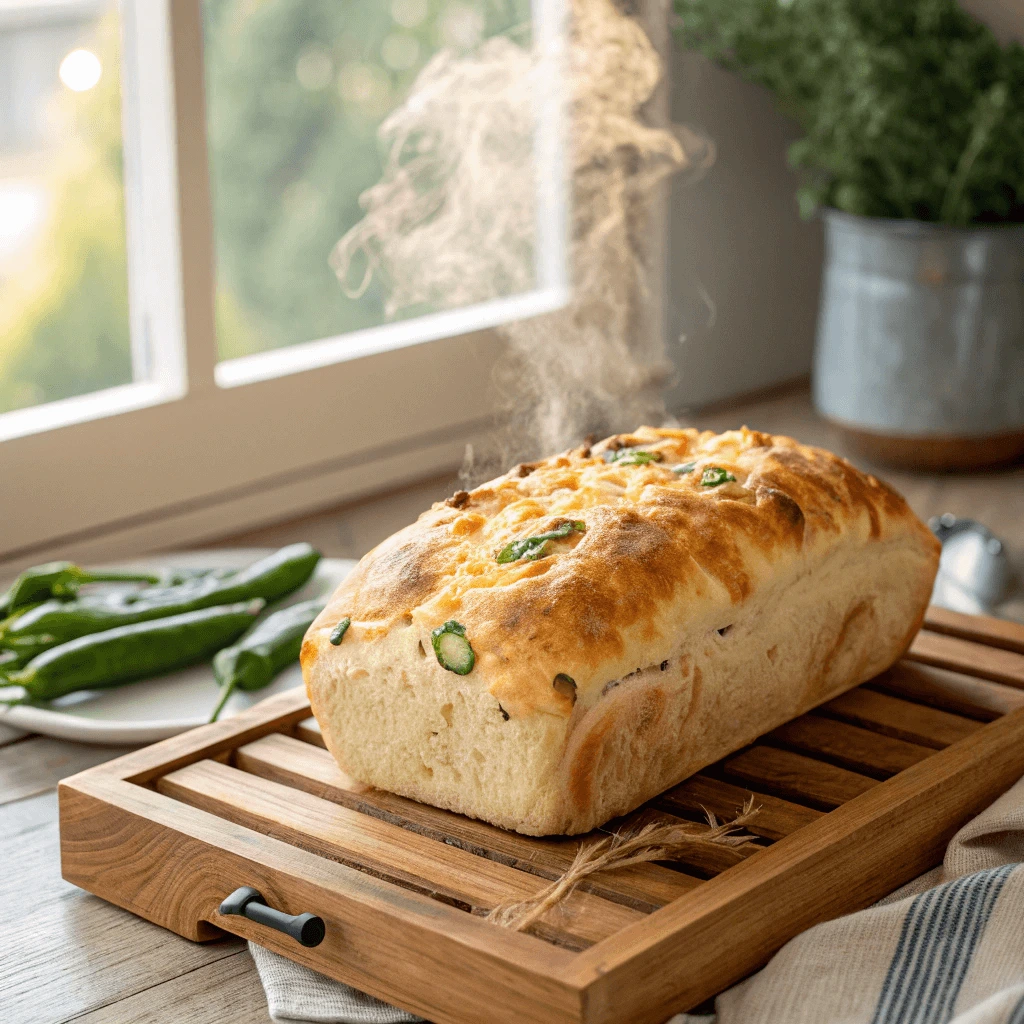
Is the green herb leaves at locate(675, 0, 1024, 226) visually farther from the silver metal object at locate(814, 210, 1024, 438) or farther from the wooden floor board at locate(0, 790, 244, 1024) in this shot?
the wooden floor board at locate(0, 790, 244, 1024)

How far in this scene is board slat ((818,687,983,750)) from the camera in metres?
1.22

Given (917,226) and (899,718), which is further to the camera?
(917,226)

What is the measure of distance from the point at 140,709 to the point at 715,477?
1.99 feet

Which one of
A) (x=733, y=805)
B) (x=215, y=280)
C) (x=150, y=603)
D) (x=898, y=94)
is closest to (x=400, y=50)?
(x=215, y=280)

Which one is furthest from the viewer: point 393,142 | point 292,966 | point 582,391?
point 393,142

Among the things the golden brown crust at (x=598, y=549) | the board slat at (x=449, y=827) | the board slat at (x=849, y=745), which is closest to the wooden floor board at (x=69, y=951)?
the board slat at (x=449, y=827)

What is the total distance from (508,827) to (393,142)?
50.8 inches

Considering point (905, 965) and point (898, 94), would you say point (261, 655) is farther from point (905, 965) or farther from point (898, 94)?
point (898, 94)

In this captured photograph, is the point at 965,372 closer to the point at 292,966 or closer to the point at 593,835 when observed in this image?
the point at 593,835

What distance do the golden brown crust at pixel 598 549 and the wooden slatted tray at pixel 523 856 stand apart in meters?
0.11

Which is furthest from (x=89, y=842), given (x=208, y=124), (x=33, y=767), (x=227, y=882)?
(x=208, y=124)

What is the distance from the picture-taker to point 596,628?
101 centimetres

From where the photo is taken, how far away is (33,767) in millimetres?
1366

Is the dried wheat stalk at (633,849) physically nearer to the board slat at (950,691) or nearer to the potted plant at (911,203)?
the board slat at (950,691)
